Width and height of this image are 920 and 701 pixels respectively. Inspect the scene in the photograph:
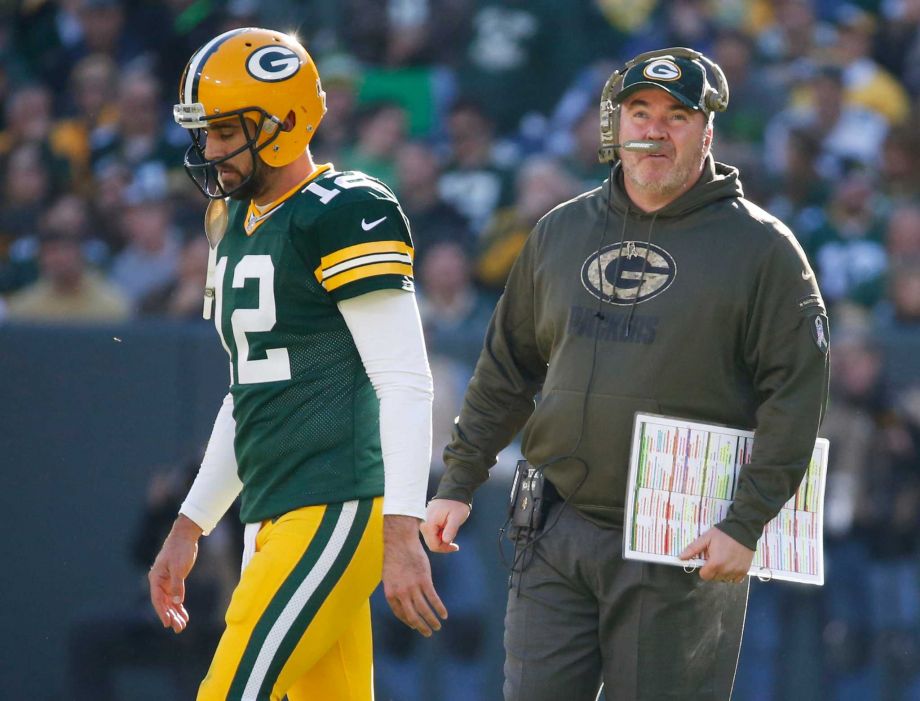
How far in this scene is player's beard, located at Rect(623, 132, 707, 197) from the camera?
3.19 m

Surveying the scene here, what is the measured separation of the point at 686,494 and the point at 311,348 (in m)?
0.86

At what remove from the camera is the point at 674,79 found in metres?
3.18

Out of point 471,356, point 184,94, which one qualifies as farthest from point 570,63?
point 184,94

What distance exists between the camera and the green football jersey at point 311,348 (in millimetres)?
3137

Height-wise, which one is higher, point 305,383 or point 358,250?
point 358,250

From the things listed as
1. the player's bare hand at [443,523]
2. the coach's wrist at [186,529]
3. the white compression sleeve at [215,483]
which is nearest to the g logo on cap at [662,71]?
the player's bare hand at [443,523]

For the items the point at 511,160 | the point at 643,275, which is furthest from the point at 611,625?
the point at 511,160

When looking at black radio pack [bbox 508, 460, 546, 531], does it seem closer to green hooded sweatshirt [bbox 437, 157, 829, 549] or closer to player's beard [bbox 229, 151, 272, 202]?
green hooded sweatshirt [bbox 437, 157, 829, 549]

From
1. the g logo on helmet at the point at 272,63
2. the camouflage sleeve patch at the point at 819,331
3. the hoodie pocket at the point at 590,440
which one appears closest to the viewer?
the camouflage sleeve patch at the point at 819,331

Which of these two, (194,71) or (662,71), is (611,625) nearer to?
(662,71)

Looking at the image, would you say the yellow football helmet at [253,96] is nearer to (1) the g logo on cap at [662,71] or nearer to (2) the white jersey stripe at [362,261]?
(2) the white jersey stripe at [362,261]

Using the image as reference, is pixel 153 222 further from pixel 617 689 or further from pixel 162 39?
pixel 617 689

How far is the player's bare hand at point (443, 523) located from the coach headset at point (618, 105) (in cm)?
86

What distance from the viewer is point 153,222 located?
288 inches
